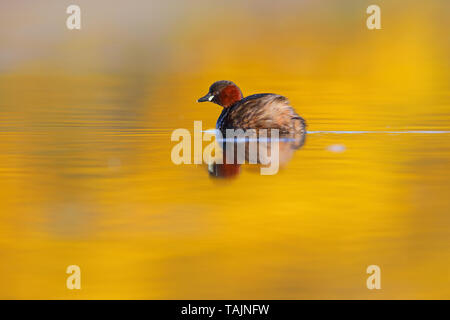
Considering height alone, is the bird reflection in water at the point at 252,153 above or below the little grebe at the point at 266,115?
below

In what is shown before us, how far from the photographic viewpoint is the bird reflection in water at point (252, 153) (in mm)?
9516

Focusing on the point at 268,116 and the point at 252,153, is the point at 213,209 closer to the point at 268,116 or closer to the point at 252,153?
the point at 252,153

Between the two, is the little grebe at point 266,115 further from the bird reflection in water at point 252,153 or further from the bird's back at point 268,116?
the bird reflection in water at point 252,153

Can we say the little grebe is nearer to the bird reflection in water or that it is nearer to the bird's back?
the bird's back

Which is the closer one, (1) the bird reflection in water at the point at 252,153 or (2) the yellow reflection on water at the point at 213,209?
(2) the yellow reflection on water at the point at 213,209

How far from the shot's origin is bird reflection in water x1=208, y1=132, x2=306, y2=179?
9516mm

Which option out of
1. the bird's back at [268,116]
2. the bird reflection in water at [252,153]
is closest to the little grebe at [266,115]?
the bird's back at [268,116]

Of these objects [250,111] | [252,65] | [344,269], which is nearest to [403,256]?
[344,269]

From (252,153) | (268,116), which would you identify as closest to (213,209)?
(252,153)

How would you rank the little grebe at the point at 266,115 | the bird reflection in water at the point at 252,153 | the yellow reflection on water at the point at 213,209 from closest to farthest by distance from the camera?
the yellow reflection on water at the point at 213,209 < the bird reflection in water at the point at 252,153 < the little grebe at the point at 266,115

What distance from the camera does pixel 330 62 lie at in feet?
109

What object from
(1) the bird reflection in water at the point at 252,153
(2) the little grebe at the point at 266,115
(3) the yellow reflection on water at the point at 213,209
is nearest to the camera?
(3) the yellow reflection on water at the point at 213,209

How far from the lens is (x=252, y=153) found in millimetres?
10539

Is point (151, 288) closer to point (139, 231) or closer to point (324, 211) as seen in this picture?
point (139, 231)
